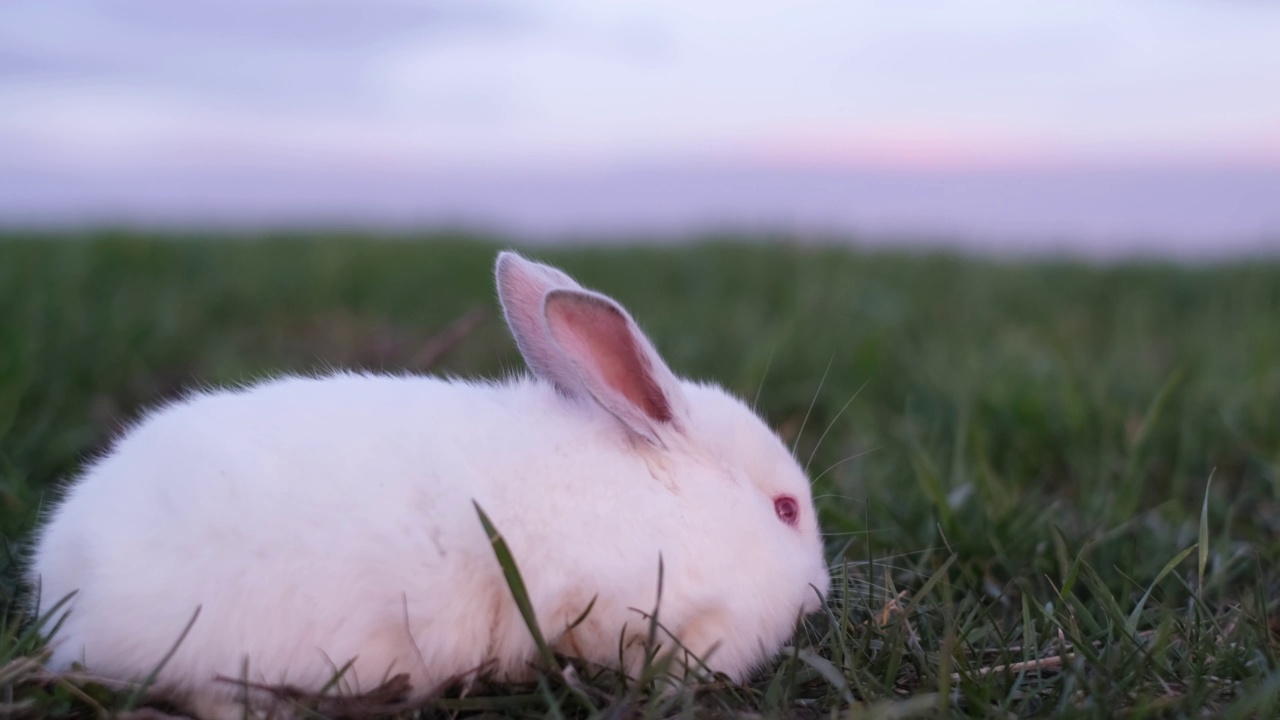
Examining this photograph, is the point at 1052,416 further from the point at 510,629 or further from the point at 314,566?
the point at 314,566

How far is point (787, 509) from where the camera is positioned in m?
2.53

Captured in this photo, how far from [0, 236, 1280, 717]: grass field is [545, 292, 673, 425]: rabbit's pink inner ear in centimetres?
54

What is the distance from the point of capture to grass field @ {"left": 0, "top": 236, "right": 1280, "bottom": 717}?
2117mm

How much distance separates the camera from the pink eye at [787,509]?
2516mm

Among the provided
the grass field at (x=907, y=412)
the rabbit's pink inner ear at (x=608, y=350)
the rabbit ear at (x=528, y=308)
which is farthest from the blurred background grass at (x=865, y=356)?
the rabbit ear at (x=528, y=308)

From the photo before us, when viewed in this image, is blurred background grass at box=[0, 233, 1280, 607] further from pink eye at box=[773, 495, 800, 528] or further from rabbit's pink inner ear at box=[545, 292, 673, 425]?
rabbit's pink inner ear at box=[545, 292, 673, 425]

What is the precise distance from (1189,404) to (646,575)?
2.74 meters

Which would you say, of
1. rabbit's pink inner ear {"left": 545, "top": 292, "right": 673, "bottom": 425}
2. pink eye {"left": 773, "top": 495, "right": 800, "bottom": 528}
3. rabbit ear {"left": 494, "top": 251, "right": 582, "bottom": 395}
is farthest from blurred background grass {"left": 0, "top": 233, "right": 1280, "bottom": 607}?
rabbit ear {"left": 494, "top": 251, "right": 582, "bottom": 395}

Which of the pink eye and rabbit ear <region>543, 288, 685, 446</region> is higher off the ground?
rabbit ear <region>543, 288, 685, 446</region>

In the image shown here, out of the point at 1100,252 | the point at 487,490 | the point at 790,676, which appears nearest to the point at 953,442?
the point at 790,676

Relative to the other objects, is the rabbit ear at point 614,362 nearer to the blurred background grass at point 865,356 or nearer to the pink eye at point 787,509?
the pink eye at point 787,509

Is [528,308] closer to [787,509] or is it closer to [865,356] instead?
[787,509]

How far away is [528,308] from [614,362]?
0.76 feet

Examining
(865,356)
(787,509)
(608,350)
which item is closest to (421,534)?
(608,350)
